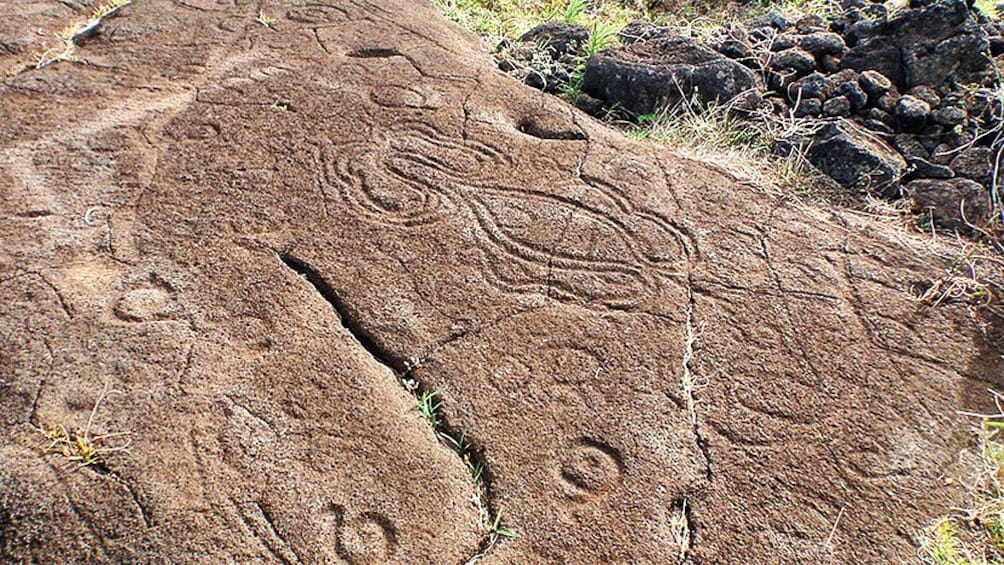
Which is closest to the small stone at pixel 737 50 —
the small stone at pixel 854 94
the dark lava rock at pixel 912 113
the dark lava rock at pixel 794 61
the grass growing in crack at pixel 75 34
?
the dark lava rock at pixel 794 61

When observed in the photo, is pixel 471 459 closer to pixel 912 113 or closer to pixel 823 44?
pixel 912 113

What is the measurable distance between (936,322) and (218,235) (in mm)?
2373

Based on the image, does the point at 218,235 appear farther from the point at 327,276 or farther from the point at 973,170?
the point at 973,170

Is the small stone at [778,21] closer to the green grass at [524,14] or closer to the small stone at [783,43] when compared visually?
the small stone at [783,43]

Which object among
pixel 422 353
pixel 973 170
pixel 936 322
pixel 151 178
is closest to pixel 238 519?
pixel 422 353

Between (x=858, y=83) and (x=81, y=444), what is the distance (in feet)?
11.1

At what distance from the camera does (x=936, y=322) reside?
2.49 meters

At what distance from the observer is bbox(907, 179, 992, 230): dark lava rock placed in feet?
9.68

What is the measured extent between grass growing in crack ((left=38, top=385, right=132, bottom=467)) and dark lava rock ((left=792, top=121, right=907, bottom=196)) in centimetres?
278

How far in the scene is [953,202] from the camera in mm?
2988

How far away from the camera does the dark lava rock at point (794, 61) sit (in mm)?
3680

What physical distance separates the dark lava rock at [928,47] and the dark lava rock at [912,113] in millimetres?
216

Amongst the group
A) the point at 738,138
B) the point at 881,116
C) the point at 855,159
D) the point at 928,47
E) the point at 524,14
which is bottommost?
the point at 524,14

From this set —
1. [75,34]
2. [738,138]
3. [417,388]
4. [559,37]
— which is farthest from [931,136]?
[75,34]
